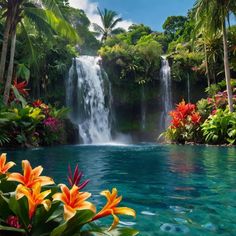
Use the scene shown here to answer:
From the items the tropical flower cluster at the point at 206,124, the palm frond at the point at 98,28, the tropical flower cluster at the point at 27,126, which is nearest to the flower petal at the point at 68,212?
the tropical flower cluster at the point at 27,126

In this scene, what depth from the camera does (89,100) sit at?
28.6m

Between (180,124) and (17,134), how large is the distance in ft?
34.3

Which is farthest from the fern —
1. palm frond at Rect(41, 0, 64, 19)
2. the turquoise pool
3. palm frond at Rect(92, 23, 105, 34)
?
palm frond at Rect(92, 23, 105, 34)

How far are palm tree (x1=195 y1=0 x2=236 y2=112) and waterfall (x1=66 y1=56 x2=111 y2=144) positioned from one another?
10.6 m

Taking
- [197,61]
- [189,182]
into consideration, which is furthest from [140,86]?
[189,182]

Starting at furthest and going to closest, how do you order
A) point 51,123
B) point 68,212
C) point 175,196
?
point 51,123, point 175,196, point 68,212

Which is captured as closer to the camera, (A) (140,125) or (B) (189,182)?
(B) (189,182)

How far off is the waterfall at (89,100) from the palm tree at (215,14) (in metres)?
10.6

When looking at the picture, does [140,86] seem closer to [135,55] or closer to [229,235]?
[135,55]

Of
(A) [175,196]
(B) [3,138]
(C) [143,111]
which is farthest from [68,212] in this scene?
(C) [143,111]

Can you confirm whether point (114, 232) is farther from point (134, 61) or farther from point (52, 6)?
point (134, 61)

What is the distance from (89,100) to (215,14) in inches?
469

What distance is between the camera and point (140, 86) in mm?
31141

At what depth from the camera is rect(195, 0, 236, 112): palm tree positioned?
2052cm
